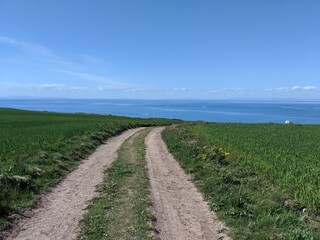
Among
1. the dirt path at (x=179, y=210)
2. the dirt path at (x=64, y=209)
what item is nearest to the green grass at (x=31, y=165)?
the dirt path at (x=64, y=209)

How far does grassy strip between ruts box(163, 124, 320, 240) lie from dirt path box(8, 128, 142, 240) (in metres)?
4.18

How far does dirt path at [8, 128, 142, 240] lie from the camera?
8148mm

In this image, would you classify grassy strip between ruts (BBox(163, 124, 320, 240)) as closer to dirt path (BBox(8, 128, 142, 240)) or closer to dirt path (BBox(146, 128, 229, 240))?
dirt path (BBox(146, 128, 229, 240))

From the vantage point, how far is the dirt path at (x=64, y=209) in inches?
321

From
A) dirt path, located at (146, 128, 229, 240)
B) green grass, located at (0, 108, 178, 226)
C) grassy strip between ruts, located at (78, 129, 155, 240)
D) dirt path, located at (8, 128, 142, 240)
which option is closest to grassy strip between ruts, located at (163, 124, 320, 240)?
dirt path, located at (146, 128, 229, 240)

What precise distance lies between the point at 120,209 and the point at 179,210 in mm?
1815

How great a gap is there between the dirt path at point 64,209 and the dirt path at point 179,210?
2.32 m

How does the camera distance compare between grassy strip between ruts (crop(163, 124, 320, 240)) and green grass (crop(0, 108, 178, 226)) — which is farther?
green grass (crop(0, 108, 178, 226))

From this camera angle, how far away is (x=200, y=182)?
13594 mm

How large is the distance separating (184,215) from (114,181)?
15.4 feet

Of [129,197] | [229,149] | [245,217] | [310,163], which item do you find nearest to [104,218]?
[129,197]

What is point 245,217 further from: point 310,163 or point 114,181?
point 310,163

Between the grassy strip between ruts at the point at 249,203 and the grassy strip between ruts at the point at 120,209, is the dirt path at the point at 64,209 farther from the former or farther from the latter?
the grassy strip between ruts at the point at 249,203

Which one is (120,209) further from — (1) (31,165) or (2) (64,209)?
(1) (31,165)
